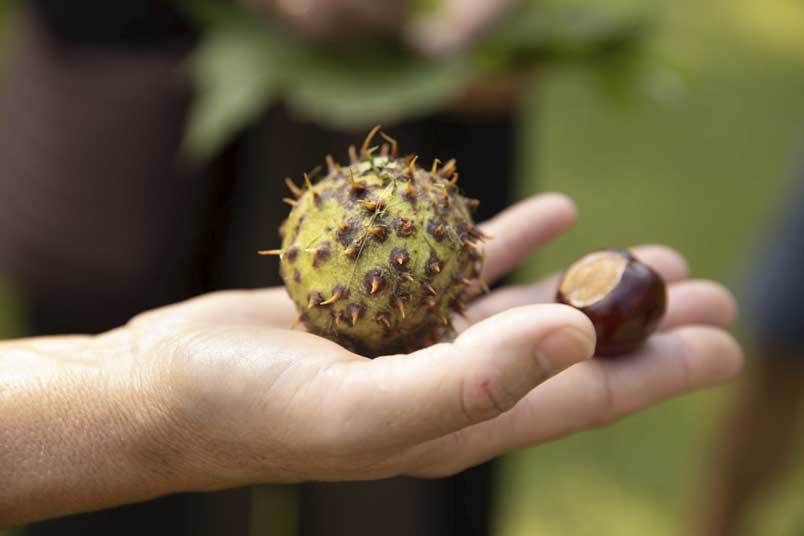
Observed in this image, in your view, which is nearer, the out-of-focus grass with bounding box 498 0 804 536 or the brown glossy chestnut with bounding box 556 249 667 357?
the brown glossy chestnut with bounding box 556 249 667 357

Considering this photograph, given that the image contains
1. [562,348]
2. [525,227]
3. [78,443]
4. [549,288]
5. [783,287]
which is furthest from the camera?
[783,287]

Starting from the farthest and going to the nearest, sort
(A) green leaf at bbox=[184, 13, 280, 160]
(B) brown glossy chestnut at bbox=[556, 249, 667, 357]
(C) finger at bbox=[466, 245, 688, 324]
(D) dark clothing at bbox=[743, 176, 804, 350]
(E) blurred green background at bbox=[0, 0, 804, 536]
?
(E) blurred green background at bbox=[0, 0, 804, 536] → (D) dark clothing at bbox=[743, 176, 804, 350] → (A) green leaf at bbox=[184, 13, 280, 160] → (C) finger at bbox=[466, 245, 688, 324] → (B) brown glossy chestnut at bbox=[556, 249, 667, 357]

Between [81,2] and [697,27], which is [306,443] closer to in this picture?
[81,2]

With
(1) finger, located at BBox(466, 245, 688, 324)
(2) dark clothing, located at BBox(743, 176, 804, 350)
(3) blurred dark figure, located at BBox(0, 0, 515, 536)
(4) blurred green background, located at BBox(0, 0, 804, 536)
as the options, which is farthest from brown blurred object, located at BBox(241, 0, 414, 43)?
(2) dark clothing, located at BBox(743, 176, 804, 350)

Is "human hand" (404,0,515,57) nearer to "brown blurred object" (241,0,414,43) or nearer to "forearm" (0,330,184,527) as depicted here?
"brown blurred object" (241,0,414,43)

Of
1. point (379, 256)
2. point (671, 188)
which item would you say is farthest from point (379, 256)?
point (671, 188)

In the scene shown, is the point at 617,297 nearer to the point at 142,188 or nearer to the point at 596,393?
the point at 596,393
